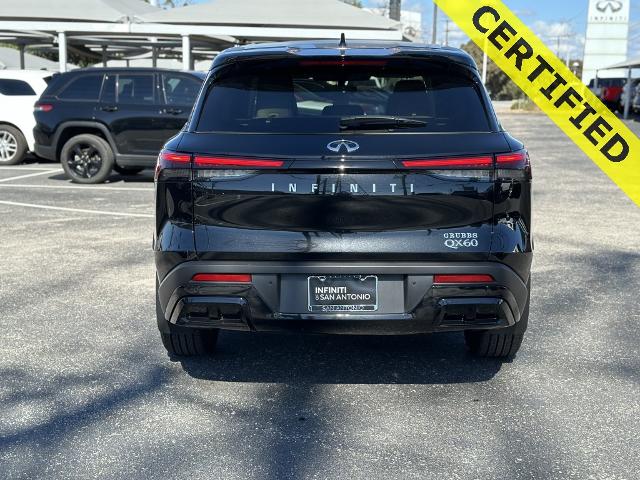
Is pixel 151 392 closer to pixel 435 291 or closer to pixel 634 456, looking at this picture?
pixel 435 291

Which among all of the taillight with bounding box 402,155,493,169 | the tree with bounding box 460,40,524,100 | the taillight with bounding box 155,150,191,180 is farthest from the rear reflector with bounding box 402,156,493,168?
the tree with bounding box 460,40,524,100

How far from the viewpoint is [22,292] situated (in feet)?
20.2

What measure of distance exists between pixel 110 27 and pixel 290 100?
17486mm

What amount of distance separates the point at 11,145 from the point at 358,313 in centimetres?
1276

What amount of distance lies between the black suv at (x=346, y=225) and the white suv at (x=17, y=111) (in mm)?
11734

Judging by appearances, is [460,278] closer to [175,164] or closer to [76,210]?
[175,164]

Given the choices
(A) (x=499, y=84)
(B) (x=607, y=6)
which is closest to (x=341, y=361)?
(B) (x=607, y=6)

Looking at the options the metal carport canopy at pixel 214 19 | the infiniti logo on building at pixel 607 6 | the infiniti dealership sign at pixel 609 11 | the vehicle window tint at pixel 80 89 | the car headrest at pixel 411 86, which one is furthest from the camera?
the infiniti logo on building at pixel 607 6

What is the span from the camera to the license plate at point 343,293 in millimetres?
3756

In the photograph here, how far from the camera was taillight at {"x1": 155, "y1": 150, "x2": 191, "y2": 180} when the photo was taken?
3831 millimetres

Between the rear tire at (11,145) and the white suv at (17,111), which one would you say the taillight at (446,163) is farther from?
the rear tire at (11,145)

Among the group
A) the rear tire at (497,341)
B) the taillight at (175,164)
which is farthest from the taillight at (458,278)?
the taillight at (175,164)

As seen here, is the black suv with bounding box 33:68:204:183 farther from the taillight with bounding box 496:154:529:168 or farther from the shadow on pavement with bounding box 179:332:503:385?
the taillight with bounding box 496:154:529:168

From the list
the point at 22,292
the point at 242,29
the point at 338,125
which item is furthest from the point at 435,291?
the point at 242,29
